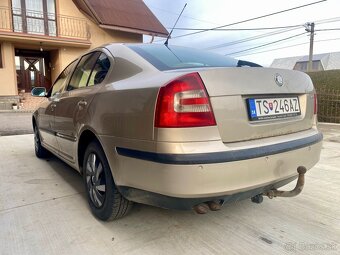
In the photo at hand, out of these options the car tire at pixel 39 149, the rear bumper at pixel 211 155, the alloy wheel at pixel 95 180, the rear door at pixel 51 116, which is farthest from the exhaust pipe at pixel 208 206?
the car tire at pixel 39 149

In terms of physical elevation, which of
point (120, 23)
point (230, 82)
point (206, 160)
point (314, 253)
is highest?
point (120, 23)

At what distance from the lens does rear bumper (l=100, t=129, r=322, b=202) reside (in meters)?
1.86

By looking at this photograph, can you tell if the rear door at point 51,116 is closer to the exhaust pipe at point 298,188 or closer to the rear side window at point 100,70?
the rear side window at point 100,70

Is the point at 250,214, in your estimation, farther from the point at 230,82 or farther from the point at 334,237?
the point at 230,82

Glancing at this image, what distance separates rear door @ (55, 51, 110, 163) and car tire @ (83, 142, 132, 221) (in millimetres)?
339

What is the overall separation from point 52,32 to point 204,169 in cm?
1709

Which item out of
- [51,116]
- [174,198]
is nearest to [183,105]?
[174,198]

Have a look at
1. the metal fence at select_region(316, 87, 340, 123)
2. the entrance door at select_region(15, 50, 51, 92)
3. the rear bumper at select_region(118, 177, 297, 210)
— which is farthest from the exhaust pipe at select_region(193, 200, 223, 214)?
the entrance door at select_region(15, 50, 51, 92)

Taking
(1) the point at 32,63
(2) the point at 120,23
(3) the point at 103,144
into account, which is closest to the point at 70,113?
(3) the point at 103,144

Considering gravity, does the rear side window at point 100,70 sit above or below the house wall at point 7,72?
below

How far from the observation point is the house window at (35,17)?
15.7 meters

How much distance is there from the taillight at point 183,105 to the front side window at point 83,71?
55.0 inches

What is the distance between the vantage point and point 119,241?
2344 millimetres

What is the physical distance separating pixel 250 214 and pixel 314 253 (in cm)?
71
